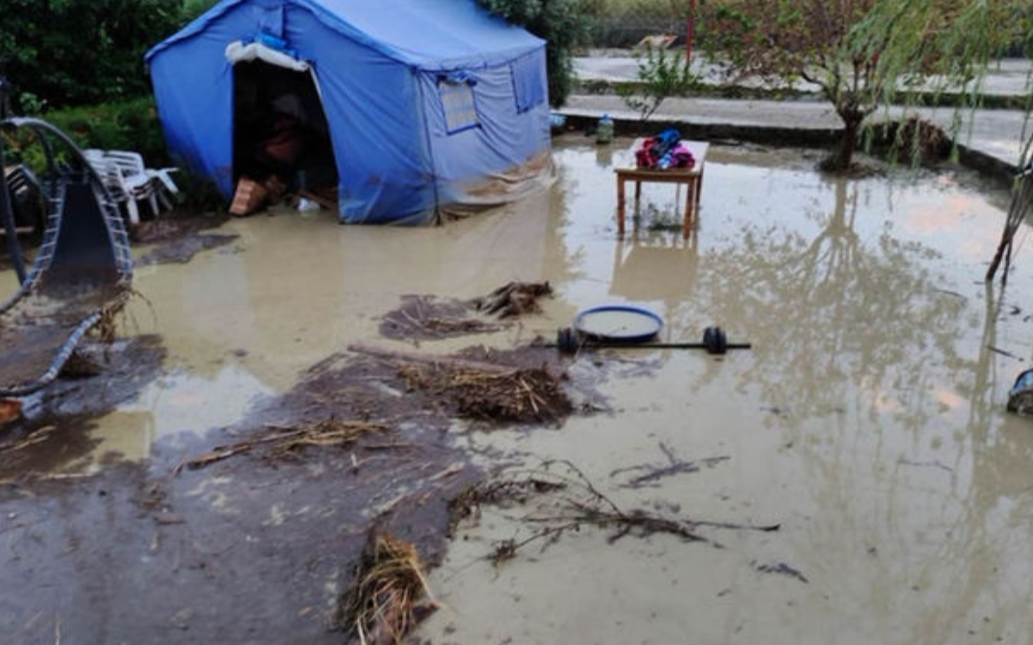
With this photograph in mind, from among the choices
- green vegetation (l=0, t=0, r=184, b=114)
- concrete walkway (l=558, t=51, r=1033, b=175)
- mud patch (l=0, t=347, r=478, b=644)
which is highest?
green vegetation (l=0, t=0, r=184, b=114)

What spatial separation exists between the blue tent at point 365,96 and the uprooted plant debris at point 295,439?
409 centimetres

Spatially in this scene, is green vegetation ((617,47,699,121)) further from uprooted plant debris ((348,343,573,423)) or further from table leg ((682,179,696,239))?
uprooted plant debris ((348,343,573,423))

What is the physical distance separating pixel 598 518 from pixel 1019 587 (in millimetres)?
1549

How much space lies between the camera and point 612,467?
3.72 meters

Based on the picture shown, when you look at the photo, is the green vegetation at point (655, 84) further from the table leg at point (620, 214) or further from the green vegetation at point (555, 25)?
the table leg at point (620, 214)

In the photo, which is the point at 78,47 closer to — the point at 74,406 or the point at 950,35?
the point at 74,406

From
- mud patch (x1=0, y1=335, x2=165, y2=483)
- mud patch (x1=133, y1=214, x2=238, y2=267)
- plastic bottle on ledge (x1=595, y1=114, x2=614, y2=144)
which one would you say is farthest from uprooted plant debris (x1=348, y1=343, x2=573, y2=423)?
plastic bottle on ledge (x1=595, y1=114, x2=614, y2=144)

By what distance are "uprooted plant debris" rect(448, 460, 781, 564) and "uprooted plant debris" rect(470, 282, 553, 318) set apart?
2.03 metres

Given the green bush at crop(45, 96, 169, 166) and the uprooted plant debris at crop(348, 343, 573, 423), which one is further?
the green bush at crop(45, 96, 169, 166)

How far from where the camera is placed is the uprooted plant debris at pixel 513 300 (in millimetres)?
5586

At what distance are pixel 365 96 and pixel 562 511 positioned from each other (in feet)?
17.6

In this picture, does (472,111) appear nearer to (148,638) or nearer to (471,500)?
(471,500)

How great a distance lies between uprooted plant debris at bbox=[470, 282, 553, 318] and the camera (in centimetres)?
559

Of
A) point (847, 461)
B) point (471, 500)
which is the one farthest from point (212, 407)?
point (847, 461)
